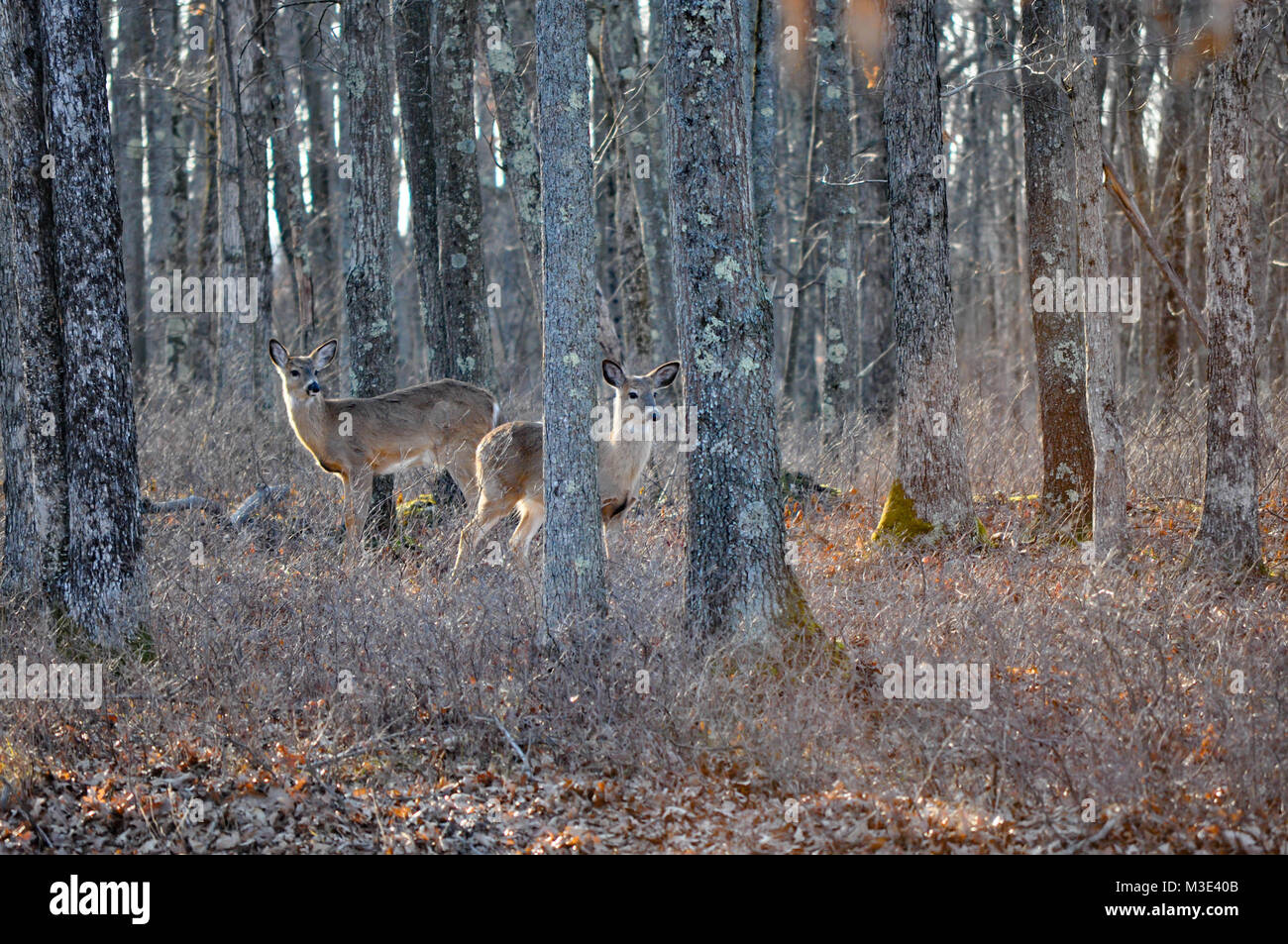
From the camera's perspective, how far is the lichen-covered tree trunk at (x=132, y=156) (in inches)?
932

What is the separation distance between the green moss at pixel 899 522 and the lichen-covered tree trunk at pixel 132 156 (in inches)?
657

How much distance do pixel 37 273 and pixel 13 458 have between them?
6.94ft

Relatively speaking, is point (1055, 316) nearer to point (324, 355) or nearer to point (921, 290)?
point (921, 290)

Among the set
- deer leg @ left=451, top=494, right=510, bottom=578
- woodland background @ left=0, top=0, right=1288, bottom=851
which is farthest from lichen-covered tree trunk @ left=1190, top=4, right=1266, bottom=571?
deer leg @ left=451, top=494, right=510, bottom=578

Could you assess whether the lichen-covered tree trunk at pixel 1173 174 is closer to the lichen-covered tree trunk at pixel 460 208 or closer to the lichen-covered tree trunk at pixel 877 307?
the lichen-covered tree trunk at pixel 877 307

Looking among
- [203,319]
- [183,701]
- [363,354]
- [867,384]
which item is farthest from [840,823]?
[203,319]

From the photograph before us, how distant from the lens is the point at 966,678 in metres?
6.75

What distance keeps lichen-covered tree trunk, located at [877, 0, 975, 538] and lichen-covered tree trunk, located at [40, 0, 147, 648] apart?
6320 millimetres

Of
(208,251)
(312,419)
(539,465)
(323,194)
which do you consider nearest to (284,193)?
(323,194)

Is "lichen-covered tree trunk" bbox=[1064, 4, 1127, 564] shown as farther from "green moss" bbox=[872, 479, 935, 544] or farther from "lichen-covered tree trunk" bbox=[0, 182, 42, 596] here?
"lichen-covered tree trunk" bbox=[0, 182, 42, 596]

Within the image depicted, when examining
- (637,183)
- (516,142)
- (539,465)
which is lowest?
(539,465)

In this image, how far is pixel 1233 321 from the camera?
8.91 m

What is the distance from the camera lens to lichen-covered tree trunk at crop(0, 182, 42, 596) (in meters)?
8.20

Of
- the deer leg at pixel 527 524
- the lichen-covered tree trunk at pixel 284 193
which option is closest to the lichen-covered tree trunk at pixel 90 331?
the deer leg at pixel 527 524
